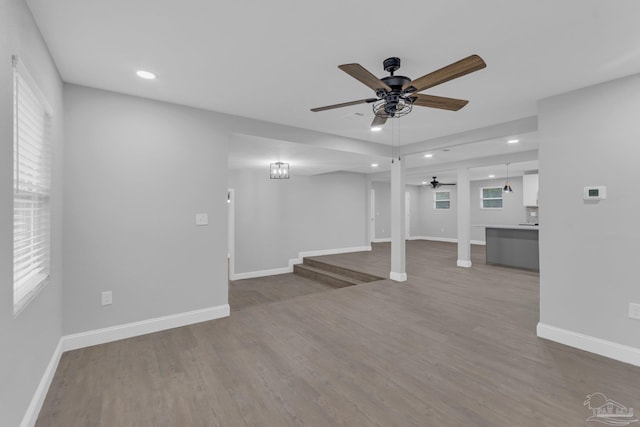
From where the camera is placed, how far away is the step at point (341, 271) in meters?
5.84

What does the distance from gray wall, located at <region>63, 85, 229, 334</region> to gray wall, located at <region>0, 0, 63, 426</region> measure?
0.49m

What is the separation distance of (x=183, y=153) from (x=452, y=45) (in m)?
2.90

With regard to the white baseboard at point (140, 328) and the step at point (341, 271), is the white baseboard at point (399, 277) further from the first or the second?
the white baseboard at point (140, 328)

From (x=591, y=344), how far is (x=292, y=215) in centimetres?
612

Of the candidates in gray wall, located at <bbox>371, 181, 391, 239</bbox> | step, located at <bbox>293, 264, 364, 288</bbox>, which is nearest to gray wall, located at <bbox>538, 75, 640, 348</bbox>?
step, located at <bbox>293, 264, 364, 288</bbox>

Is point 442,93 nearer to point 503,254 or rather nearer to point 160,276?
point 160,276

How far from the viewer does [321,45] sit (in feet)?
7.25

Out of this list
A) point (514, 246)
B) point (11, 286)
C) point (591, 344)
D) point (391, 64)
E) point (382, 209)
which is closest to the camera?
point (11, 286)

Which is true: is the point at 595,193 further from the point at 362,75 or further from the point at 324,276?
Answer: the point at 324,276

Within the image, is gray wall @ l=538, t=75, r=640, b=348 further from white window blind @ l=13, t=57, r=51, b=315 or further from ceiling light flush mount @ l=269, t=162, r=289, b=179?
white window blind @ l=13, t=57, r=51, b=315

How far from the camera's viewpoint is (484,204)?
36.2ft

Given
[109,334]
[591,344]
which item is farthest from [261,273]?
[591,344]

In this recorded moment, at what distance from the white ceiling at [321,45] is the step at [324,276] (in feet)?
12.6

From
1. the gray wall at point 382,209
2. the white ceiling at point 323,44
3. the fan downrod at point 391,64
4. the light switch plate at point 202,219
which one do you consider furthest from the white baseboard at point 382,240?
the fan downrod at point 391,64
